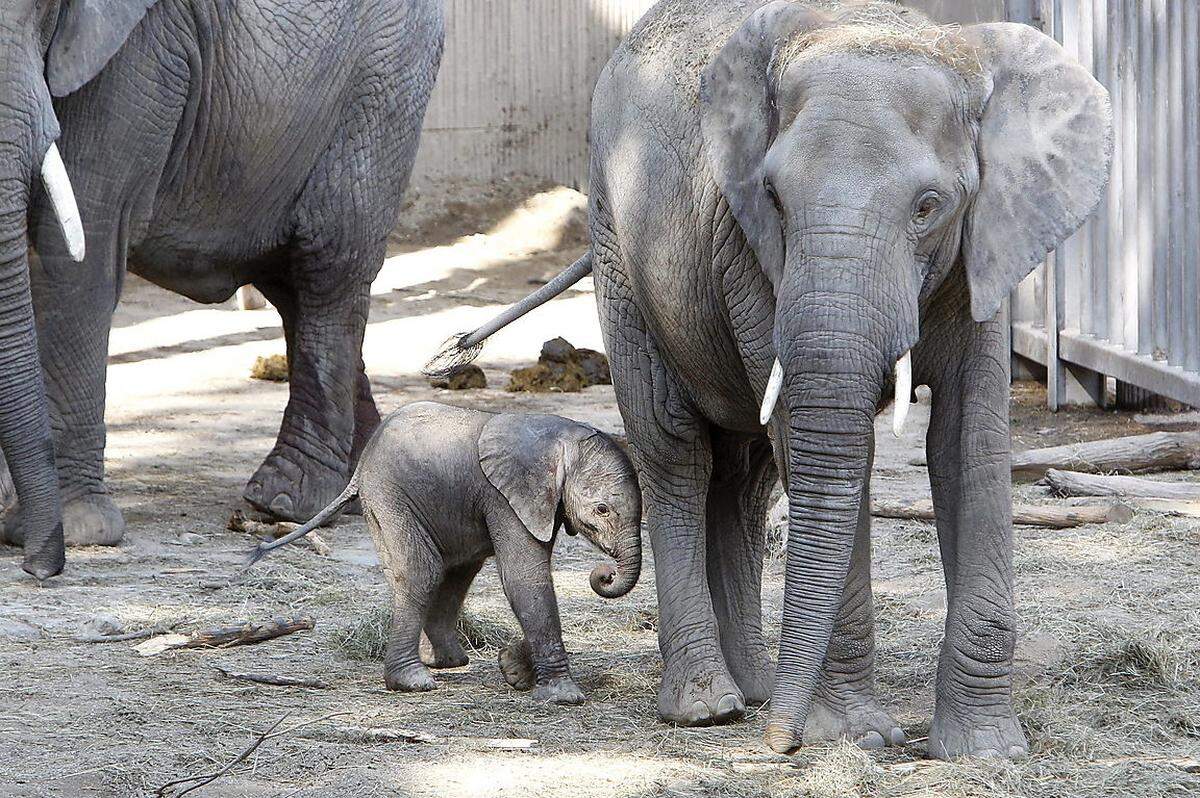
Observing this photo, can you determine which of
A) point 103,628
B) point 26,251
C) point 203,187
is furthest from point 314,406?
point 103,628

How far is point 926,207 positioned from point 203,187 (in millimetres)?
4296

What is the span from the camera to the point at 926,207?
4168 millimetres

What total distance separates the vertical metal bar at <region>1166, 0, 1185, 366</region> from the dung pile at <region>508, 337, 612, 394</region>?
352cm

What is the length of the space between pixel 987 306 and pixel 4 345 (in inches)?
141

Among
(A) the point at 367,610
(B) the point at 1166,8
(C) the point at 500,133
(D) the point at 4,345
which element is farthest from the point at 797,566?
(C) the point at 500,133

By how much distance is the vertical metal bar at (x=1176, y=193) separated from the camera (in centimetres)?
946

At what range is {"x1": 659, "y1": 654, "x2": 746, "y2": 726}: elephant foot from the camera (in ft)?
16.5

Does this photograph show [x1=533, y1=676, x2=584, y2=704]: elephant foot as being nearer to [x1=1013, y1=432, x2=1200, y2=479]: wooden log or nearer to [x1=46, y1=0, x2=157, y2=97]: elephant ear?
[x1=46, y1=0, x2=157, y2=97]: elephant ear

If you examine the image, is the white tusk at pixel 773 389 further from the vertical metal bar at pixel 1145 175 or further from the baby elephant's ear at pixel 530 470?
the vertical metal bar at pixel 1145 175

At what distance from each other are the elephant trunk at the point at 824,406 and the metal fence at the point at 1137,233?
5394mm

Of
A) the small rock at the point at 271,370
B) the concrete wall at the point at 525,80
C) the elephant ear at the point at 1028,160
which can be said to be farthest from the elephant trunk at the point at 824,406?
the concrete wall at the point at 525,80

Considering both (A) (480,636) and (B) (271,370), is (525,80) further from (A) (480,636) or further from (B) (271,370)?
(A) (480,636)

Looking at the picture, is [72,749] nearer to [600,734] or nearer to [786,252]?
[600,734]

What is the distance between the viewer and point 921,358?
4.58 m
